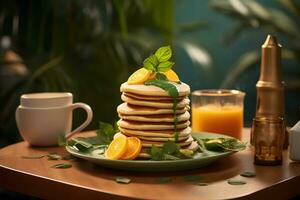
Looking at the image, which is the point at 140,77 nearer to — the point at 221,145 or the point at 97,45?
the point at 221,145

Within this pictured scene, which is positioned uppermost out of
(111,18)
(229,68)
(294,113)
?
(111,18)

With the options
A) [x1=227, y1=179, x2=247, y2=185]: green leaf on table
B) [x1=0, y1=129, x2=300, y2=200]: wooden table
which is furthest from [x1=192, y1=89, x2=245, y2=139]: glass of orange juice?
[x1=227, y1=179, x2=247, y2=185]: green leaf on table

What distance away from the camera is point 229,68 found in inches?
129

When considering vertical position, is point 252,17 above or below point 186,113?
above

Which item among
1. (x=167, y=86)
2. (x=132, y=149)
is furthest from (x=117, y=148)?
(x=167, y=86)

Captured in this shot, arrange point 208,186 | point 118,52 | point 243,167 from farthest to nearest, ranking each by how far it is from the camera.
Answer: point 118,52 < point 243,167 < point 208,186

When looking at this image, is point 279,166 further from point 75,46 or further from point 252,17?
point 252,17

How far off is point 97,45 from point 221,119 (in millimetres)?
1222

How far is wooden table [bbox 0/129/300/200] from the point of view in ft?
3.06

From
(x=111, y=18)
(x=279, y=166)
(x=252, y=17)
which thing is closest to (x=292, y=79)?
(x=252, y=17)

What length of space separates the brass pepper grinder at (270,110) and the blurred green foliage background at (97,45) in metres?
0.96

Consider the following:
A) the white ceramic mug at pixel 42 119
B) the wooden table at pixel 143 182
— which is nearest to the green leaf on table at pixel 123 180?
the wooden table at pixel 143 182

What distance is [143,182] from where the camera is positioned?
100 centimetres

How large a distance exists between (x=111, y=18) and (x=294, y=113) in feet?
3.25
